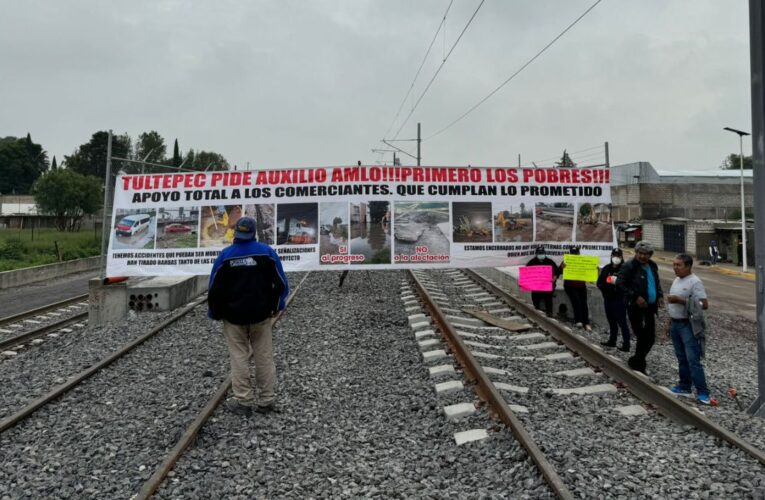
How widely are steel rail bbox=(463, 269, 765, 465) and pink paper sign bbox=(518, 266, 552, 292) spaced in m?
0.59

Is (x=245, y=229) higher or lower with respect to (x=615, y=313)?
higher

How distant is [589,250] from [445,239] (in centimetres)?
268

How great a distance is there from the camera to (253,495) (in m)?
3.36

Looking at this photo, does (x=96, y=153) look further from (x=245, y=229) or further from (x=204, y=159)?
(x=245, y=229)

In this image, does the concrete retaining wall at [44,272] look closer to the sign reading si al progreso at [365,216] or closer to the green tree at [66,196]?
the sign reading si al progreso at [365,216]

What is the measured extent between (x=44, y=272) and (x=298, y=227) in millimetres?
17440

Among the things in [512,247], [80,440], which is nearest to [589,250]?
[512,247]

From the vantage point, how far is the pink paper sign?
8672 millimetres

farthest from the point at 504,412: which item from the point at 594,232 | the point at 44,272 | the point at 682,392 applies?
the point at 44,272

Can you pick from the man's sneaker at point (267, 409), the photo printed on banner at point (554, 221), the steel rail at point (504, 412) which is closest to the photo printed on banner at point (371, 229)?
the steel rail at point (504, 412)

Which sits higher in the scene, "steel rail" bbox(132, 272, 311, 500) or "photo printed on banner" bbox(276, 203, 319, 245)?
"photo printed on banner" bbox(276, 203, 319, 245)

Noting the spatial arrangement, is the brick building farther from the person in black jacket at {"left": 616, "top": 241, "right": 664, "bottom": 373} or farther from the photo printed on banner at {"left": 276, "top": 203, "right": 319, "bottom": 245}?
the photo printed on banner at {"left": 276, "top": 203, "right": 319, "bottom": 245}

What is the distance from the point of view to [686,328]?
542 cm

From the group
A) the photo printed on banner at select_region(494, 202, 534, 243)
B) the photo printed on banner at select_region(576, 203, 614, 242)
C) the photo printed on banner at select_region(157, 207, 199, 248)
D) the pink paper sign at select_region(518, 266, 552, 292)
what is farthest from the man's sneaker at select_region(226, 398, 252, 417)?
the photo printed on banner at select_region(576, 203, 614, 242)
